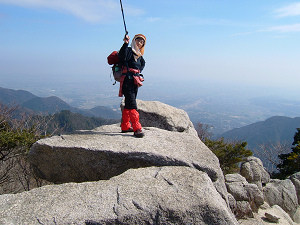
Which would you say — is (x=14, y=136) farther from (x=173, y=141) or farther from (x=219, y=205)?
(x=219, y=205)

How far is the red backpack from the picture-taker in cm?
556

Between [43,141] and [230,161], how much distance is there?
33.1ft

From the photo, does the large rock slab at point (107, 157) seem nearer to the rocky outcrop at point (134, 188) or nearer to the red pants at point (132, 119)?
the rocky outcrop at point (134, 188)

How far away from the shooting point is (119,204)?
9.42 feet

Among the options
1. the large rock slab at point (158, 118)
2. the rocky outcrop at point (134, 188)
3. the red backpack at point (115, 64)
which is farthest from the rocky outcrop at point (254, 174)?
the red backpack at point (115, 64)

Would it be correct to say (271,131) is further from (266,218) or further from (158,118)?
(158,118)

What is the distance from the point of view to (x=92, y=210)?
2.74 meters

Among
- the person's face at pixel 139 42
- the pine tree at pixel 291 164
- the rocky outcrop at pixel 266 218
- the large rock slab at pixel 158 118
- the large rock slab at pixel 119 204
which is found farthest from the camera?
the pine tree at pixel 291 164

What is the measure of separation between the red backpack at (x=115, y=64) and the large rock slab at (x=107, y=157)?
1.90 metres

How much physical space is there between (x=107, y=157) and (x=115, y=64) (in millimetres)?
2819

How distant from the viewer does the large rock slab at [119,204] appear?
2.63 metres

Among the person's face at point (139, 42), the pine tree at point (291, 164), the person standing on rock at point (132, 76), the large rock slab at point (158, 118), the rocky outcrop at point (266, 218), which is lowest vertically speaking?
the pine tree at point (291, 164)

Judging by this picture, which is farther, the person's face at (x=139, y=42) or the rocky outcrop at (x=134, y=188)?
the person's face at (x=139, y=42)

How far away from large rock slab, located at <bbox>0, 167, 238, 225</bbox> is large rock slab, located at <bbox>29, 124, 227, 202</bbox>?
3.16ft
